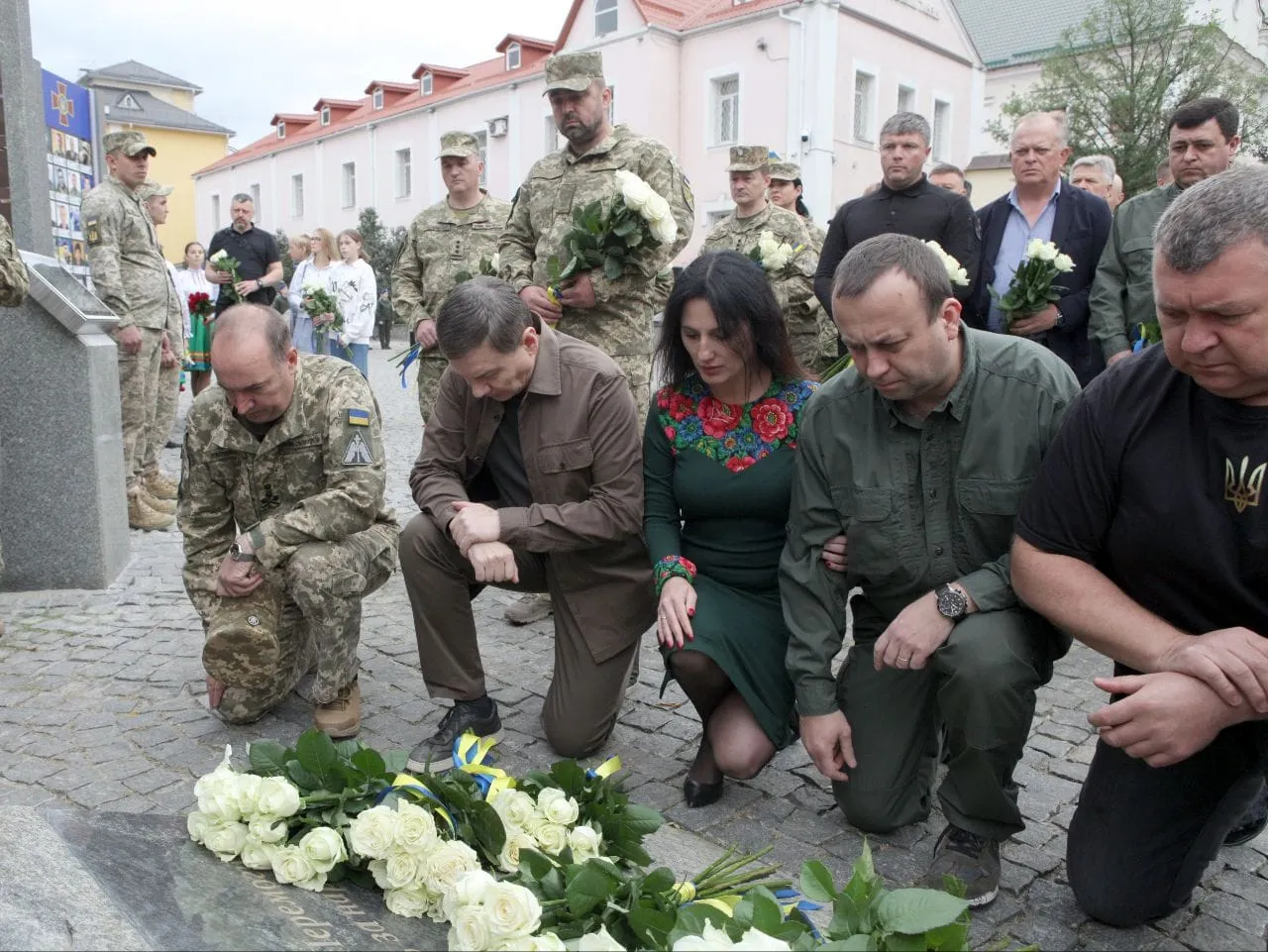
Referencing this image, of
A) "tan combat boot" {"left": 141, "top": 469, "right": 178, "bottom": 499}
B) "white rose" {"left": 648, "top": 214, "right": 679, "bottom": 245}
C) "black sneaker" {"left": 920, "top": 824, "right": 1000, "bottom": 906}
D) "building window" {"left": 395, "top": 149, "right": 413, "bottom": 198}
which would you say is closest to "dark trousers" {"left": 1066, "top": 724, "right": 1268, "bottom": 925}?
"black sneaker" {"left": 920, "top": 824, "right": 1000, "bottom": 906}

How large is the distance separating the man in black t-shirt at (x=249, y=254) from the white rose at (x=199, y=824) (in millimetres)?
9196

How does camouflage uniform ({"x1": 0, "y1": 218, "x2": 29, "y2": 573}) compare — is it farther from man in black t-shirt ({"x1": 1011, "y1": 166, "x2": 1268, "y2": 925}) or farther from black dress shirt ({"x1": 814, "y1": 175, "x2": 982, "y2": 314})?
man in black t-shirt ({"x1": 1011, "y1": 166, "x2": 1268, "y2": 925})

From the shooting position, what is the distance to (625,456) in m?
3.62

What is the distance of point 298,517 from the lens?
11.9ft

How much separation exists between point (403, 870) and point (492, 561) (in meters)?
1.32

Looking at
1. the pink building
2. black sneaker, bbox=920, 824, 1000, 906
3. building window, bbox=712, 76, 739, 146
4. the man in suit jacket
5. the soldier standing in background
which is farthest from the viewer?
building window, bbox=712, 76, 739, 146

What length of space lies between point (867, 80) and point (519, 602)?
2642cm

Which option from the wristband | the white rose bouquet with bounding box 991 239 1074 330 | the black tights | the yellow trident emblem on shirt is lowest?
the black tights

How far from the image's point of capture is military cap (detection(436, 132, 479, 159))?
638 cm

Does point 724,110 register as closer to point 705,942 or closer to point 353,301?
point 353,301

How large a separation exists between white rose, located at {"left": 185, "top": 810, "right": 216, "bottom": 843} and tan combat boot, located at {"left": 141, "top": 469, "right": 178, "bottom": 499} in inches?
219

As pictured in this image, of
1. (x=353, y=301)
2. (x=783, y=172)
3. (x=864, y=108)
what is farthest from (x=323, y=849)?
(x=864, y=108)

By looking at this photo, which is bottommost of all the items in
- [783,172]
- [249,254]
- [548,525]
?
[548,525]

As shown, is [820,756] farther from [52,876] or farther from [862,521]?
[52,876]
